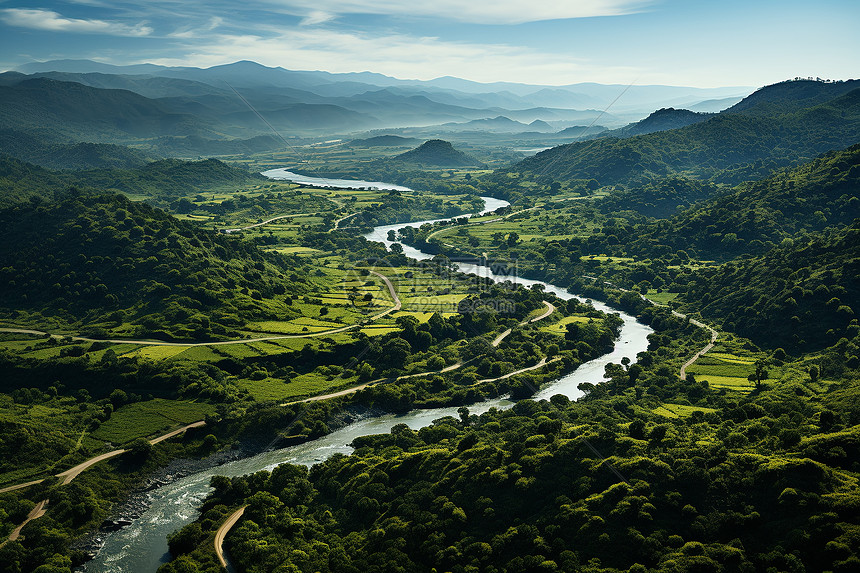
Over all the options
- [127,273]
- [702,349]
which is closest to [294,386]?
[127,273]

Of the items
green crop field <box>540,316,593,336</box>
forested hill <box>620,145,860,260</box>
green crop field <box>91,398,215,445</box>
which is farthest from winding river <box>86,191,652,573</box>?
forested hill <box>620,145,860,260</box>

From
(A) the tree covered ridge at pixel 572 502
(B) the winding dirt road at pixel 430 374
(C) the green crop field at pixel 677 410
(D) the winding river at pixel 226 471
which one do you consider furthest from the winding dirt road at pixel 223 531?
(C) the green crop field at pixel 677 410

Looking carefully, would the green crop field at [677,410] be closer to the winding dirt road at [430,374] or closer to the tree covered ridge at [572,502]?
the tree covered ridge at [572,502]

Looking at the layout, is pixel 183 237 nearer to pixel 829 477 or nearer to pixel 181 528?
pixel 181 528

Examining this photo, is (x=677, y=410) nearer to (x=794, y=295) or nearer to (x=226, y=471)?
(x=794, y=295)

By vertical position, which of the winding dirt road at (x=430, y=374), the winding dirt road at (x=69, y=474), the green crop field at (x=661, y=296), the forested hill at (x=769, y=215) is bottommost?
the winding dirt road at (x=69, y=474)

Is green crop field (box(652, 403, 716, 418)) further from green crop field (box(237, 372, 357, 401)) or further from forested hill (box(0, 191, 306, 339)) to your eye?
forested hill (box(0, 191, 306, 339))
